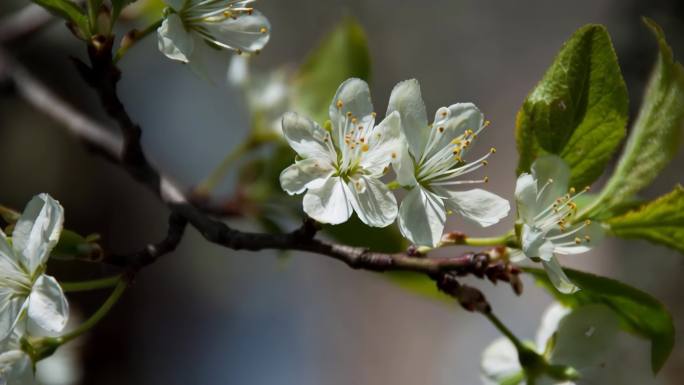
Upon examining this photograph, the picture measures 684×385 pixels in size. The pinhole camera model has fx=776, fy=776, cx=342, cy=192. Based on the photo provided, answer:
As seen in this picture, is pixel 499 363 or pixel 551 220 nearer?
pixel 551 220

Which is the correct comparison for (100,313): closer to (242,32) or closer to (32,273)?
(32,273)

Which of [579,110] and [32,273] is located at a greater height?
[579,110]

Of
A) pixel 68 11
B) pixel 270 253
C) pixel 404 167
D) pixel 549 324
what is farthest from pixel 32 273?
pixel 270 253

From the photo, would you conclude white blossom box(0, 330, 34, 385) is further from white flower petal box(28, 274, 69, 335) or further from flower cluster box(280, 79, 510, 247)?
flower cluster box(280, 79, 510, 247)

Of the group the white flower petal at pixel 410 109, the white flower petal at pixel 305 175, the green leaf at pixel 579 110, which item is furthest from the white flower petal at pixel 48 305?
the green leaf at pixel 579 110

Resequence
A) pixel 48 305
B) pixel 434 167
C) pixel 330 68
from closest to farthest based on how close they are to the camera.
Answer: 1. pixel 48 305
2. pixel 434 167
3. pixel 330 68

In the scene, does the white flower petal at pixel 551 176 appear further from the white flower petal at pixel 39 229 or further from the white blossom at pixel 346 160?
the white flower petal at pixel 39 229

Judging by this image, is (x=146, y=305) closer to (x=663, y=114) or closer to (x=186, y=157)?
(x=186, y=157)
